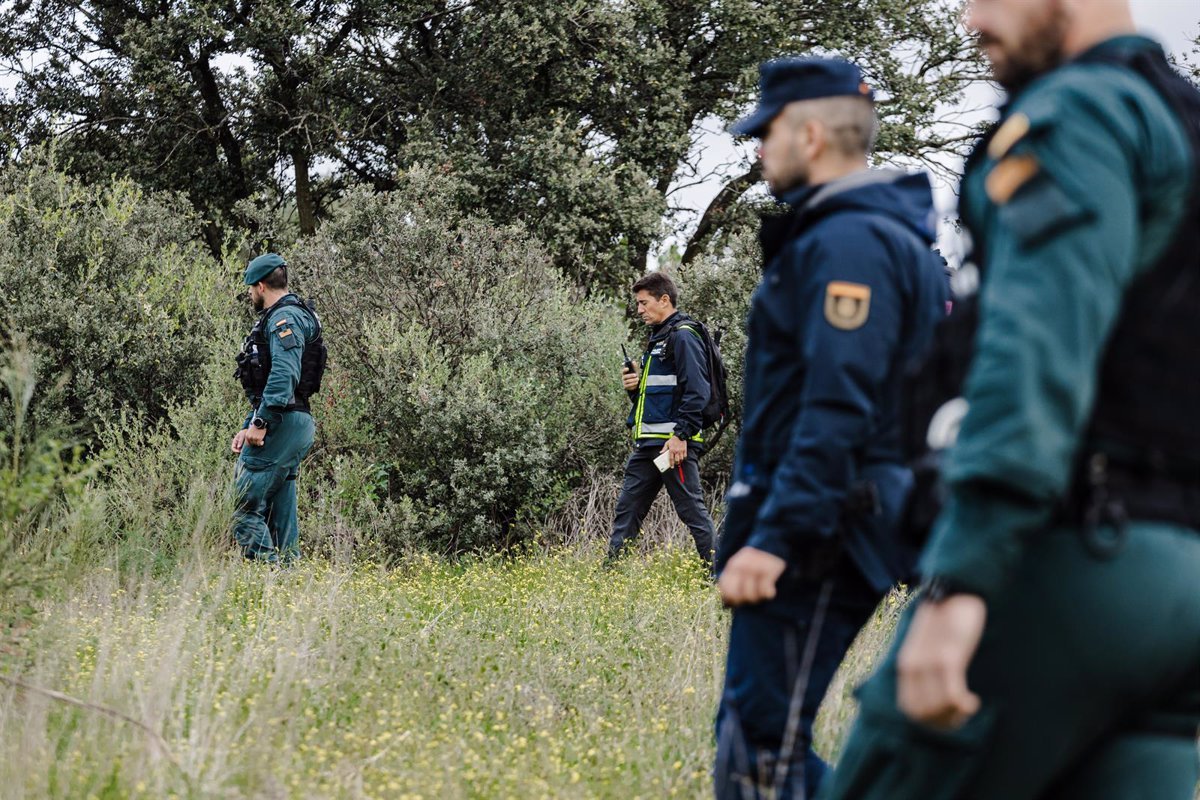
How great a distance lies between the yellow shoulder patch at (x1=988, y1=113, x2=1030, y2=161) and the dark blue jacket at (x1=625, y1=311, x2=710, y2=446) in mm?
6639

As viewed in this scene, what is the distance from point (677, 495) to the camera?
28.6 feet

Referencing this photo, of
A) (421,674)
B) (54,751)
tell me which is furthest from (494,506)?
(54,751)

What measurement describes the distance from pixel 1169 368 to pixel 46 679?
4.31 m

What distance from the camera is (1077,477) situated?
5.57 feet

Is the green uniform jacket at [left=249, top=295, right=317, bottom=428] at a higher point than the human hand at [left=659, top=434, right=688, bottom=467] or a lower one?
higher


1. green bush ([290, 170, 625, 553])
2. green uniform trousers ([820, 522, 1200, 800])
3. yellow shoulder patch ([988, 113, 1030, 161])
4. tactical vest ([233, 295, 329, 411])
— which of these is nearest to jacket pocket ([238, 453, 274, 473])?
tactical vest ([233, 295, 329, 411])

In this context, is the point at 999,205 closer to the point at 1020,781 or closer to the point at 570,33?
the point at 1020,781

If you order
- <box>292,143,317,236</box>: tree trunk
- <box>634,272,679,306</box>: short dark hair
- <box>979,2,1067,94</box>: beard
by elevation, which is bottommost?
<box>634,272,679,306</box>: short dark hair

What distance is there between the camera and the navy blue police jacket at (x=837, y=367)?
2.58m

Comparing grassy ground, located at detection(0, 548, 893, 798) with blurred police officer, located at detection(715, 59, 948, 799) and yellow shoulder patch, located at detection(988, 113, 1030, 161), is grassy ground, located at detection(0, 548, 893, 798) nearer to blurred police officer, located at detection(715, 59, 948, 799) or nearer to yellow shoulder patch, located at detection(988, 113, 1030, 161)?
blurred police officer, located at detection(715, 59, 948, 799)

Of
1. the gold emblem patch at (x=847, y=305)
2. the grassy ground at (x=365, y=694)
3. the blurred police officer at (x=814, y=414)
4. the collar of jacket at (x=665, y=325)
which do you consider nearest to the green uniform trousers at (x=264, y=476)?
the grassy ground at (x=365, y=694)

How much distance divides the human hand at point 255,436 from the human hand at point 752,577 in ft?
20.5

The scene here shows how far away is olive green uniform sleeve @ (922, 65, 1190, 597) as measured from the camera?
1.59m

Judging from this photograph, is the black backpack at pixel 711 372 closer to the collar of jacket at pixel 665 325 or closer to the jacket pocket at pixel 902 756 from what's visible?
the collar of jacket at pixel 665 325
